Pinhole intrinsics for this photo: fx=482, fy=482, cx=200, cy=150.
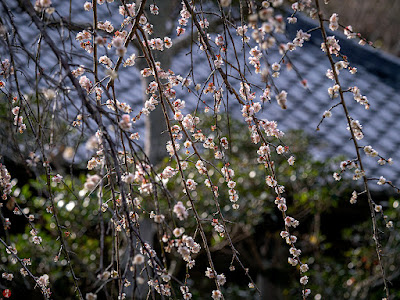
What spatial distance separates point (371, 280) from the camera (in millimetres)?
2740

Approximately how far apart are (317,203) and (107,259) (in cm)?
123

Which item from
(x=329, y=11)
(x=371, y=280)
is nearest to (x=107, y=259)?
(x=371, y=280)

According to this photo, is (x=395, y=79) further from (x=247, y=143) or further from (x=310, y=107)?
(x=247, y=143)

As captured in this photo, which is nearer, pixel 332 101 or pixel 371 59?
pixel 371 59

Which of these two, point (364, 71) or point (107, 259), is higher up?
point (364, 71)

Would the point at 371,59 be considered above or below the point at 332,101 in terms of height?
above

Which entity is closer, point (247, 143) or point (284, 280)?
point (284, 280)

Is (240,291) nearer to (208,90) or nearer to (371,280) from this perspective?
(371,280)

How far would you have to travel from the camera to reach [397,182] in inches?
151

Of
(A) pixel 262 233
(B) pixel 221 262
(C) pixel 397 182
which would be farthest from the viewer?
(C) pixel 397 182

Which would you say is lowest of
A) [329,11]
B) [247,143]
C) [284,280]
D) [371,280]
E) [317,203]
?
[371,280]

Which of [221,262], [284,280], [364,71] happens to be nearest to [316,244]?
[284,280]

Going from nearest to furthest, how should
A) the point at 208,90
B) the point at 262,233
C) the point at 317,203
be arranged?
1. the point at 208,90
2. the point at 317,203
3. the point at 262,233

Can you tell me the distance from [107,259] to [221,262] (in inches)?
40.6
